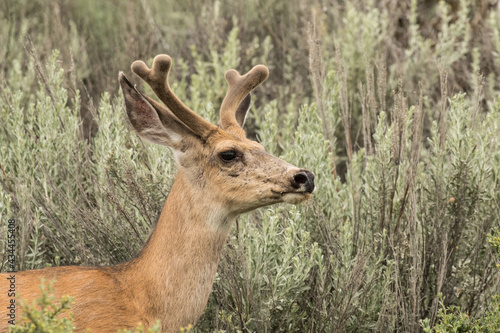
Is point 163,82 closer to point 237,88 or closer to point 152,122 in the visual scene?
point 152,122

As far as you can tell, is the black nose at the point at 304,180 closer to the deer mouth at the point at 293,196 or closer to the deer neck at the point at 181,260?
the deer mouth at the point at 293,196

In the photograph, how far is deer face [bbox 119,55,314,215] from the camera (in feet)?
10.8

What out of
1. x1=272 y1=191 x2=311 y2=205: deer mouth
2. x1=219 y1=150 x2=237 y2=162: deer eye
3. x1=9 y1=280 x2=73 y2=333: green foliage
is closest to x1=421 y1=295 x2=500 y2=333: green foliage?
x1=272 y1=191 x2=311 y2=205: deer mouth

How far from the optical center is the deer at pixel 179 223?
3.13 meters

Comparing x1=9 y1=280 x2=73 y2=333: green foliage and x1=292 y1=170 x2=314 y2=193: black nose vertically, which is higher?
x1=292 y1=170 x2=314 y2=193: black nose

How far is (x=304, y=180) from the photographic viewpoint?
3.22 meters

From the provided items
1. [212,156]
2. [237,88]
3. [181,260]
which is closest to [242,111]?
[237,88]

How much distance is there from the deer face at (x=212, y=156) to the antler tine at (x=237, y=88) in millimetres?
292

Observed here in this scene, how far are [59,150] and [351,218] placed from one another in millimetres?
1921

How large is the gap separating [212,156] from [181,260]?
21.7 inches

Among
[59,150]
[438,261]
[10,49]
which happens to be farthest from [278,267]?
[10,49]

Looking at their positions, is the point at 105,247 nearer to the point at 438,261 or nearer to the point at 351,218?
the point at 351,218

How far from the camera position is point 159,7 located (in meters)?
8.42

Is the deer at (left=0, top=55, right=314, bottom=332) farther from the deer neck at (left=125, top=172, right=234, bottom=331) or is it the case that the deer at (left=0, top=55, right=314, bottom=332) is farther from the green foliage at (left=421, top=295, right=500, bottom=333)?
the green foliage at (left=421, top=295, right=500, bottom=333)
